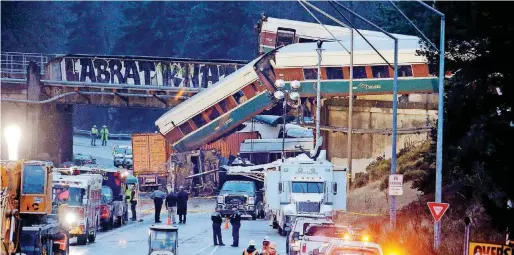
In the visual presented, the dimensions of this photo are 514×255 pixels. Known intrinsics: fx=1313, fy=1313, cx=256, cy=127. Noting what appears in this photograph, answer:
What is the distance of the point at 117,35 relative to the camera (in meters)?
129

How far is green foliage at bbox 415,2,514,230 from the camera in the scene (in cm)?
3059

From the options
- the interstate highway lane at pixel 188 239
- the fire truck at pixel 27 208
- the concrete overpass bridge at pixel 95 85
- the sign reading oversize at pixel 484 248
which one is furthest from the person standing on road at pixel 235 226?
the concrete overpass bridge at pixel 95 85

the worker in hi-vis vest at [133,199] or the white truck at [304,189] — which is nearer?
the white truck at [304,189]

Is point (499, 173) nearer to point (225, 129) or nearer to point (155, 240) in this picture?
point (155, 240)

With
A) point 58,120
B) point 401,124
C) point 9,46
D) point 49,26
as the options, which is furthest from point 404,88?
point 49,26

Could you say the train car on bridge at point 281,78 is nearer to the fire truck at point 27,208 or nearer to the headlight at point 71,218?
the headlight at point 71,218

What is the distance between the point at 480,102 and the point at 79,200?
47.3ft

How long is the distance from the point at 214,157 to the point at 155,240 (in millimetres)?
37398

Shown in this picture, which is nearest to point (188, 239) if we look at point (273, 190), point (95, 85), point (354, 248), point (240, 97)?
point (273, 190)

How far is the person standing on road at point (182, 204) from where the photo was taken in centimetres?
5141

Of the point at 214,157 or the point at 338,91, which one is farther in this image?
the point at 214,157

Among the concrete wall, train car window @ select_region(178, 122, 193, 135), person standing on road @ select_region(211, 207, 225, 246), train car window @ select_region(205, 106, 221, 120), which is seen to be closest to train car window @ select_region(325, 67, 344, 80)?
the concrete wall

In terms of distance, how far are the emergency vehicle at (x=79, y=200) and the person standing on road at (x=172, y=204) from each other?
7.03 m

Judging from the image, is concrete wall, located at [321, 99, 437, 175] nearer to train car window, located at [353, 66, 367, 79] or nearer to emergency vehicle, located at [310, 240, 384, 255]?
train car window, located at [353, 66, 367, 79]
